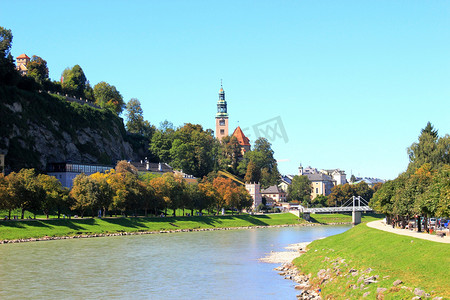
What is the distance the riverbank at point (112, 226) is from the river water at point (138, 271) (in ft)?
17.0

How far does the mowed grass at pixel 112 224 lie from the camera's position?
7727 cm

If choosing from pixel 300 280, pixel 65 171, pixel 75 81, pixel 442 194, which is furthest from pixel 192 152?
pixel 300 280

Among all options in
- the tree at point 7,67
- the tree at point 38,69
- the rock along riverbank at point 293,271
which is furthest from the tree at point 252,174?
the rock along riverbank at point 293,271

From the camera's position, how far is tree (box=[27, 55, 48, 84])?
142625 mm

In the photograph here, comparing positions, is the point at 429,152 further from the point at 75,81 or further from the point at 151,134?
the point at 151,134

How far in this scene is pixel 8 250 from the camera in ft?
205

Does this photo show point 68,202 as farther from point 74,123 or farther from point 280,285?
point 280,285

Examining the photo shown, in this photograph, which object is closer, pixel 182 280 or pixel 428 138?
pixel 182 280

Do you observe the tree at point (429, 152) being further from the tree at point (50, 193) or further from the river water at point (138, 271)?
the tree at point (50, 193)

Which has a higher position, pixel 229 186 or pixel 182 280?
pixel 229 186

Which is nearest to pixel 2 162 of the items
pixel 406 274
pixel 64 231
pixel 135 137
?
pixel 64 231

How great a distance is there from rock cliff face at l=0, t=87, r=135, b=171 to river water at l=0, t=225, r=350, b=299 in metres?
44.0

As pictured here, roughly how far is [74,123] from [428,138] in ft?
264

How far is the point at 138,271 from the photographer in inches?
1912
